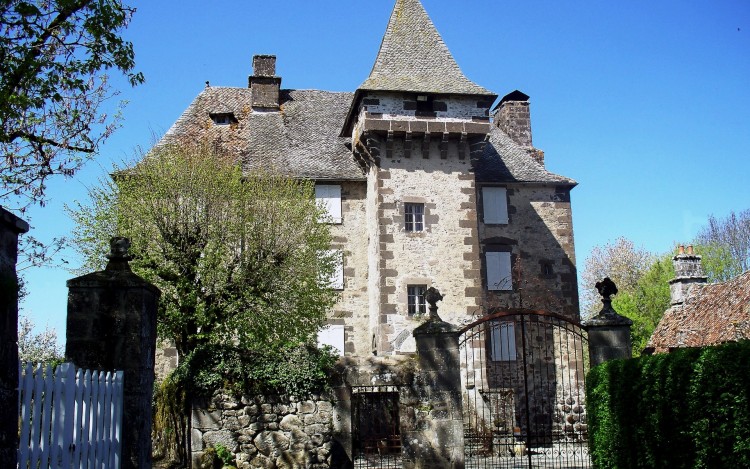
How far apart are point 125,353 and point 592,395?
7294 mm

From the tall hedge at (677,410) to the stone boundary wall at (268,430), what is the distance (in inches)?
186

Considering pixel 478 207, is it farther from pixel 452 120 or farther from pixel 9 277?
pixel 9 277

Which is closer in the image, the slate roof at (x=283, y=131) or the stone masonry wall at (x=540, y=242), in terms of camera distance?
the slate roof at (x=283, y=131)

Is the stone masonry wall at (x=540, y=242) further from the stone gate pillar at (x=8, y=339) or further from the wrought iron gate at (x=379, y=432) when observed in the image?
the stone gate pillar at (x=8, y=339)

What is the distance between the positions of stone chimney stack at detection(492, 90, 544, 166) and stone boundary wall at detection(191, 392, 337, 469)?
56.1 feet

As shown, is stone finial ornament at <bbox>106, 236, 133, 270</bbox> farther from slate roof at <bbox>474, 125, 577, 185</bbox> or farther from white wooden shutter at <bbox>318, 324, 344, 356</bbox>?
slate roof at <bbox>474, 125, 577, 185</bbox>

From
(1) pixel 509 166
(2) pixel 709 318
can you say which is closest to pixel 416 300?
(1) pixel 509 166

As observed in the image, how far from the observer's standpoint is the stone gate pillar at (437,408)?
12156mm

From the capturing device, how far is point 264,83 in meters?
26.7

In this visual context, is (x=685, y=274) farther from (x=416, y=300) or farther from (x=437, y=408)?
(x=437, y=408)

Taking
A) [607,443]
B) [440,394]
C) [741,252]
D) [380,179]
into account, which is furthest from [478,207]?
[741,252]

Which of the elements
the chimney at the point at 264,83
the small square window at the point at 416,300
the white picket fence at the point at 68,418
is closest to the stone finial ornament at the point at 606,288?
the small square window at the point at 416,300

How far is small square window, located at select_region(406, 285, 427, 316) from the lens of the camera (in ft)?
67.9

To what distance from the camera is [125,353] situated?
6816 millimetres
